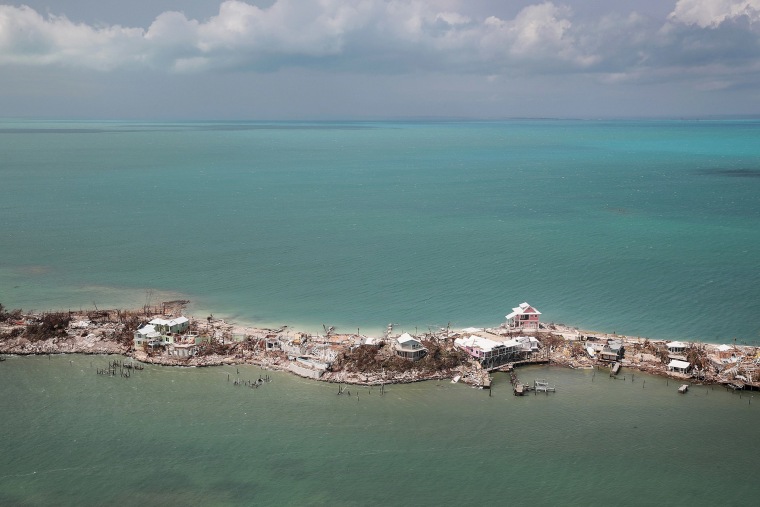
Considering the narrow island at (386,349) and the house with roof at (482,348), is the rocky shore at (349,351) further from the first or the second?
the house with roof at (482,348)

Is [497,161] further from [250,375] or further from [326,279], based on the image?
[250,375]

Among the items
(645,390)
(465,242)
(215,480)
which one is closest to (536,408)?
(645,390)

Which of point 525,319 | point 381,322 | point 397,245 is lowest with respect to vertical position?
point 381,322

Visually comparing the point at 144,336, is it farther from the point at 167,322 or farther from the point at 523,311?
the point at 523,311

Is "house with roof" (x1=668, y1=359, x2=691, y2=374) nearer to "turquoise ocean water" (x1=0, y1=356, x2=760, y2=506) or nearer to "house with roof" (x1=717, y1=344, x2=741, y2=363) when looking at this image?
"turquoise ocean water" (x1=0, y1=356, x2=760, y2=506)

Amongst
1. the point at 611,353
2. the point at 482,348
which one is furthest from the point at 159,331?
the point at 611,353

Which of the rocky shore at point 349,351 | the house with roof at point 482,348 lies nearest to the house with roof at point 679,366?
the rocky shore at point 349,351
